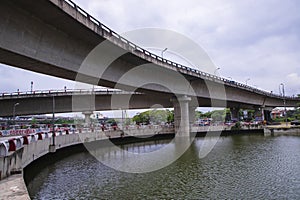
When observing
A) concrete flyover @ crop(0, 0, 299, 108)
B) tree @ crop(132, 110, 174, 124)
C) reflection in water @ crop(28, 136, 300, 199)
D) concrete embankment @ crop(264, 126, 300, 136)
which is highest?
concrete flyover @ crop(0, 0, 299, 108)

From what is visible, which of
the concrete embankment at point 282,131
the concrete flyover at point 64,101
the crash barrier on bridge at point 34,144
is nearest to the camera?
the crash barrier on bridge at point 34,144

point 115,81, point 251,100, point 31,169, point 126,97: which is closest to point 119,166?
point 31,169

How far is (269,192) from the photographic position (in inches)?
503

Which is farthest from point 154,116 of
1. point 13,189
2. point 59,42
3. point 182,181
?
point 13,189

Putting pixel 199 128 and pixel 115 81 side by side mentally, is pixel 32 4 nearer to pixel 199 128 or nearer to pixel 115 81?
pixel 115 81

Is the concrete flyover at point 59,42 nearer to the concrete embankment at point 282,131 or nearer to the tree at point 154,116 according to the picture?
the concrete embankment at point 282,131

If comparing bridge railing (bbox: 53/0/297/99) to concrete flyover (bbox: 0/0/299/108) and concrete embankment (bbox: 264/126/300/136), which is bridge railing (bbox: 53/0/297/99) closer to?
concrete flyover (bbox: 0/0/299/108)

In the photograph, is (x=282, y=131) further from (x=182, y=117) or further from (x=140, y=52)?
(x=140, y=52)

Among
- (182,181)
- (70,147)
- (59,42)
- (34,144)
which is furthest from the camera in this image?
(70,147)

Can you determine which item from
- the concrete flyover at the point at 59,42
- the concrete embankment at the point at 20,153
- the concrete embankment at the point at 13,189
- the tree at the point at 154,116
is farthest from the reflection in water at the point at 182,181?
the tree at the point at 154,116

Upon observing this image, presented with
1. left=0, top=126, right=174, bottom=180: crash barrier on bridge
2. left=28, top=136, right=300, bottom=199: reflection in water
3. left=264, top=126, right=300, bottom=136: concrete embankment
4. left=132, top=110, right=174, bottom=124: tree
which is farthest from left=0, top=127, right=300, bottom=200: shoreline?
left=132, top=110, right=174, bottom=124: tree

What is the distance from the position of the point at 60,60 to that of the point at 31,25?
3.60m

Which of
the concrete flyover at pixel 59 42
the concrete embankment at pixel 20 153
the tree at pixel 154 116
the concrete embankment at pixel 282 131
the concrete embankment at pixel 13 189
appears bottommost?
the concrete embankment at pixel 282 131

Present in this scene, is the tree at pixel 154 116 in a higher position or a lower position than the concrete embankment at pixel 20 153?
higher
